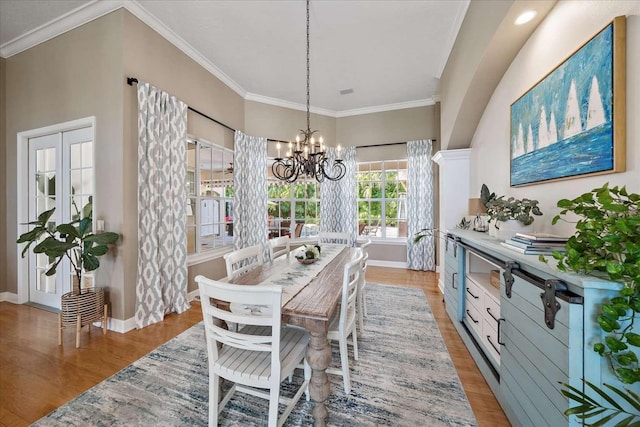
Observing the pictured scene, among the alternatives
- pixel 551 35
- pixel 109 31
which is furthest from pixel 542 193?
pixel 109 31

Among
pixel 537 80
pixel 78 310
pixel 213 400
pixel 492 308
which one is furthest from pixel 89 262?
pixel 537 80

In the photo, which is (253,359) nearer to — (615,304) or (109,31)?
(615,304)

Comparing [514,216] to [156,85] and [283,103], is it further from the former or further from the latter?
[283,103]

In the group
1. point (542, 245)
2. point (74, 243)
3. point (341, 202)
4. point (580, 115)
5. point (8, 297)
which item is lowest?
point (8, 297)

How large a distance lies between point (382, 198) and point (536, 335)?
4.26 m

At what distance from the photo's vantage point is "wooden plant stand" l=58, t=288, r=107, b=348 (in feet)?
7.62

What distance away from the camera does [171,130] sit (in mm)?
2924

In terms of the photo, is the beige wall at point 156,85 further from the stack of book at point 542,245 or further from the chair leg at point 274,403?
the stack of book at point 542,245

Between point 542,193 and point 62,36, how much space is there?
510 cm

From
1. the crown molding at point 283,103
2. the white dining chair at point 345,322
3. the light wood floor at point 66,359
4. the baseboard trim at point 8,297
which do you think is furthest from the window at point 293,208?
the baseboard trim at point 8,297

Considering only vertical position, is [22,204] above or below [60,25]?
below

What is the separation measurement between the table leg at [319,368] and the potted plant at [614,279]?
981mm

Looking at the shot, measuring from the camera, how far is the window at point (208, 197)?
3537 millimetres

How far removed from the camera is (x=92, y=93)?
104 inches
